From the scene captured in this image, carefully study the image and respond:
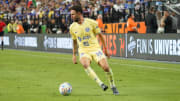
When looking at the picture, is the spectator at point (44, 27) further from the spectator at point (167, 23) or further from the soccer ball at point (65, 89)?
the soccer ball at point (65, 89)

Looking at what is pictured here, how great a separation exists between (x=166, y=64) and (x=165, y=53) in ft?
3.49

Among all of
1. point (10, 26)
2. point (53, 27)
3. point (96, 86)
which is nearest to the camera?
point (96, 86)

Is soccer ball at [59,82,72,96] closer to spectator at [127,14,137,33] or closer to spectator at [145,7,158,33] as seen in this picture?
spectator at [145,7,158,33]

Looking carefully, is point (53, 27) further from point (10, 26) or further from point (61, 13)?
point (10, 26)

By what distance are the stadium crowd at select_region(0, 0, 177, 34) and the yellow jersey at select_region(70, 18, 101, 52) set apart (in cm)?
1150

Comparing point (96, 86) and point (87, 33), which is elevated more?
point (87, 33)

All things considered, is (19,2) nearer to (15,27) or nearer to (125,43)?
(15,27)

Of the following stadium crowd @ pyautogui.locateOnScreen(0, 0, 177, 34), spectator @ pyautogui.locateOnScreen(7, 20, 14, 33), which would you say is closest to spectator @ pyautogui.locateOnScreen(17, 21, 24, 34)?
stadium crowd @ pyautogui.locateOnScreen(0, 0, 177, 34)

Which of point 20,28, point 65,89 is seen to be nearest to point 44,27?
point 20,28

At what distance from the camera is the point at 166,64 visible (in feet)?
63.4

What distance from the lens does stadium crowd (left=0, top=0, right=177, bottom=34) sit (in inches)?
898

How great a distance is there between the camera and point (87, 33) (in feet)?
33.6

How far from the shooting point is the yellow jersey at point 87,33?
33.5 feet

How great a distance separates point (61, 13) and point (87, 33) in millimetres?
22310
